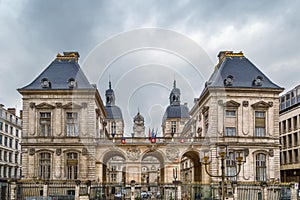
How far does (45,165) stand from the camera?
4547 cm

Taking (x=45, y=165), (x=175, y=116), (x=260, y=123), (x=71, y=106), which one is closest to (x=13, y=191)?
(x=45, y=165)

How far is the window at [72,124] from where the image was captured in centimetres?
4619

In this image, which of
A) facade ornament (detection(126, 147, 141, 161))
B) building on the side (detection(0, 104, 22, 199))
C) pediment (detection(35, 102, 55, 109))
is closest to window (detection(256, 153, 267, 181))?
facade ornament (detection(126, 147, 141, 161))

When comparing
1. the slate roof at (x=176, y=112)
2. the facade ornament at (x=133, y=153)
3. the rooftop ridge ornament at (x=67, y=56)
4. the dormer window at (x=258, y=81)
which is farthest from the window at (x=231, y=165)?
the slate roof at (x=176, y=112)

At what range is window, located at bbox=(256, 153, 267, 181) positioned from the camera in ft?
150

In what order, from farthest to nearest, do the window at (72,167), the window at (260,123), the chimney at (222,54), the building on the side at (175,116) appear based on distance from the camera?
the building on the side at (175,116) < the chimney at (222,54) < the window at (260,123) < the window at (72,167)

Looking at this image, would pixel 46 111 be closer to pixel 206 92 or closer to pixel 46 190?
pixel 46 190

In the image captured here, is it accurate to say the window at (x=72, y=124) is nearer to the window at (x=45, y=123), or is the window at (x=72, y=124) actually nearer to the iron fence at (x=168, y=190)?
the window at (x=45, y=123)

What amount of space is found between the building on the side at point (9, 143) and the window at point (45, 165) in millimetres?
17962

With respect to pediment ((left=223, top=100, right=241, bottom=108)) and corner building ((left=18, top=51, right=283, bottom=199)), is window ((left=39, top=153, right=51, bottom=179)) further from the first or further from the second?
pediment ((left=223, top=100, right=241, bottom=108))

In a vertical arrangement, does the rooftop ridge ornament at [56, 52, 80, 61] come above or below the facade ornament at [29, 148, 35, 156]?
above

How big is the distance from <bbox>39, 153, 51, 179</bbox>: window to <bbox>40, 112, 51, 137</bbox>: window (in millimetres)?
2235

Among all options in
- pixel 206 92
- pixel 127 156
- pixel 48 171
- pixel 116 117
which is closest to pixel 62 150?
pixel 48 171

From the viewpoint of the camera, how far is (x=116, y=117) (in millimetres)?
100312
